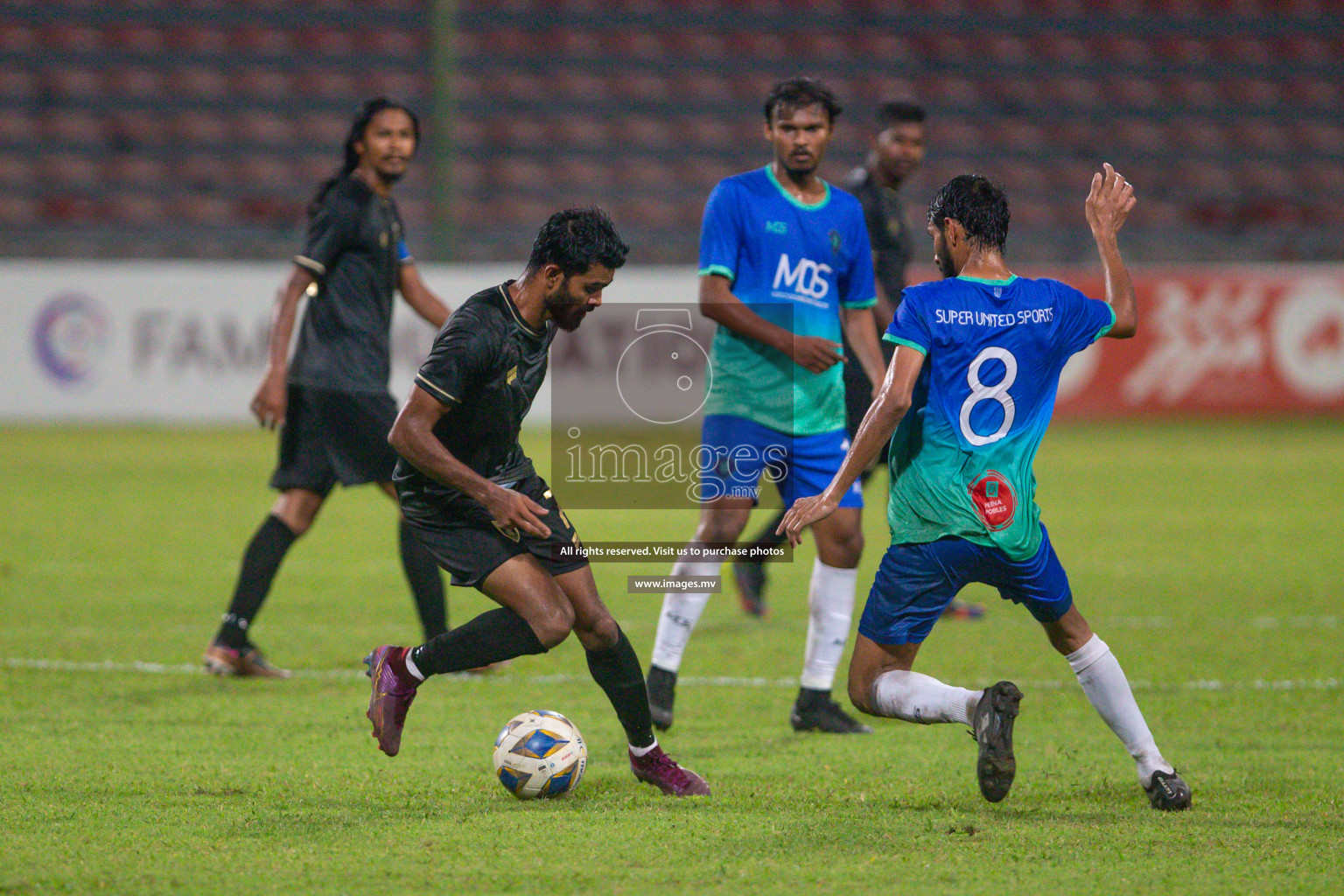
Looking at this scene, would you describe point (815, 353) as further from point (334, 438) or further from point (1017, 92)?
point (1017, 92)

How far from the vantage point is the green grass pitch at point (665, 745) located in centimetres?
377

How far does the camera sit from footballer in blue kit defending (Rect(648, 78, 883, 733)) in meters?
5.59

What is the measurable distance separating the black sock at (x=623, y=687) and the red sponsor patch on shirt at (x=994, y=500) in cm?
114

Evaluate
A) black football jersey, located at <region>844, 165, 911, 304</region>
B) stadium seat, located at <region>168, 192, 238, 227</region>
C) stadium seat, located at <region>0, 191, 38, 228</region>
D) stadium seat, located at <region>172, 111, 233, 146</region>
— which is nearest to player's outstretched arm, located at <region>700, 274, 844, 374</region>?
black football jersey, located at <region>844, 165, 911, 304</region>

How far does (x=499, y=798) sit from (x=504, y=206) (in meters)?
16.9

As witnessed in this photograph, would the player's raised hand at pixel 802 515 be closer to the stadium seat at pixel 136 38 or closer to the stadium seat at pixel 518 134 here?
the stadium seat at pixel 518 134

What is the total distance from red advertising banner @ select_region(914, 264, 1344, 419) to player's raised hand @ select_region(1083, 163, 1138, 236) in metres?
12.9

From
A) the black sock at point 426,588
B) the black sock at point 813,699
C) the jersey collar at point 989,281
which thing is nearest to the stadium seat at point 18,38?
the black sock at point 426,588

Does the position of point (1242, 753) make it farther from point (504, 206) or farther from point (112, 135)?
point (112, 135)

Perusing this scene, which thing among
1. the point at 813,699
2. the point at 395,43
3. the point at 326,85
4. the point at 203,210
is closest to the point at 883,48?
the point at 395,43

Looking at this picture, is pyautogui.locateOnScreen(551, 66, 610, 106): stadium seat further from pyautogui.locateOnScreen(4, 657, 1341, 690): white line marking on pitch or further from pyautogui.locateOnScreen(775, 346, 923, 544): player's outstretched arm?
pyautogui.locateOnScreen(775, 346, 923, 544): player's outstretched arm

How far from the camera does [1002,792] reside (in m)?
3.98

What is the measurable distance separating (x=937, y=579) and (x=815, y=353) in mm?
1389

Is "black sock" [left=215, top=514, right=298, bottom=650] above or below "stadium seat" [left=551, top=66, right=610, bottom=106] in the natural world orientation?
below
